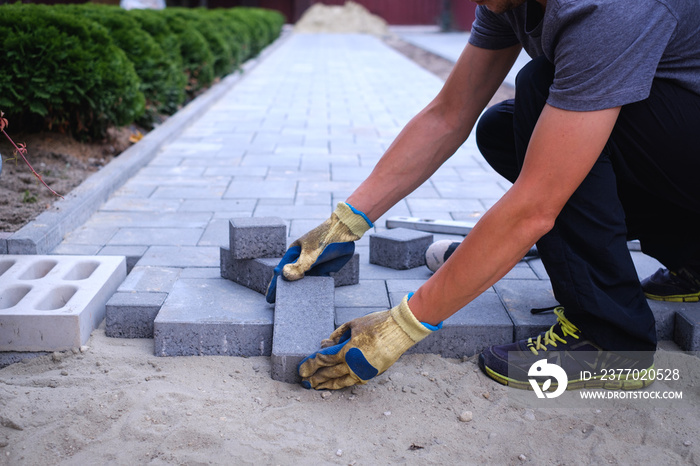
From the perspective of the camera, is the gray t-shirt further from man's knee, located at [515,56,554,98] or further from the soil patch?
the soil patch

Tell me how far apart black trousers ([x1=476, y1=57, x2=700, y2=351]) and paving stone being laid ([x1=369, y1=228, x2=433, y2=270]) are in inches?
33.9

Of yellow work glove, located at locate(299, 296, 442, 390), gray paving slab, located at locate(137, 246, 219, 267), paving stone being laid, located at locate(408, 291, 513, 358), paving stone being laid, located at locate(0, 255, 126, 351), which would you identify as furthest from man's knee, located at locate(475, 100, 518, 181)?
paving stone being laid, located at locate(0, 255, 126, 351)

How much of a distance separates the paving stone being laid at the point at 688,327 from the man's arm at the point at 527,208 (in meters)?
0.92

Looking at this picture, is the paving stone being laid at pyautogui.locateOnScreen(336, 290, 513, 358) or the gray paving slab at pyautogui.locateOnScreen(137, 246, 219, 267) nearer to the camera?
the paving stone being laid at pyautogui.locateOnScreen(336, 290, 513, 358)

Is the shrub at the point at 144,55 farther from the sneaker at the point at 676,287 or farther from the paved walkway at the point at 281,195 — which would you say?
the sneaker at the point at 676,287

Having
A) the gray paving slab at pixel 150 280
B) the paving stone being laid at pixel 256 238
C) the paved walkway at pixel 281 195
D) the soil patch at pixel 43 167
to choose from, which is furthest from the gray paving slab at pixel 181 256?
the soil patch at pixel 43 167

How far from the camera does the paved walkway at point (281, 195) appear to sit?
2.65m

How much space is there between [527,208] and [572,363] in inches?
26.1

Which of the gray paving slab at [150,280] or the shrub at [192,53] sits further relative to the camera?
the shrub at [192,53]

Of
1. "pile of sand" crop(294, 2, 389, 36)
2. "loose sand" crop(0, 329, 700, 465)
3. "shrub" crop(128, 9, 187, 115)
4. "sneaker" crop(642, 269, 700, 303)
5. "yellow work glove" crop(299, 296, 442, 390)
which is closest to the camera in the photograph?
"loose sand" crop(0, 329, 700, 465)

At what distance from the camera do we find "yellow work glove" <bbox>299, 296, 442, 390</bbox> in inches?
75.2

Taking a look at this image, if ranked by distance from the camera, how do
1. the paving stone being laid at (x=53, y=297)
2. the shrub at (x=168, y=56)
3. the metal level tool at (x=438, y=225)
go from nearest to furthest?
1. the paving stone being laid at (x=53, y=297)
2. the metal level tool at (x=438, y=225)
3. the shrub at (x=168, y=56)

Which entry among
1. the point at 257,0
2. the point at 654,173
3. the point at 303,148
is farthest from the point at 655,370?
the point at 257,0

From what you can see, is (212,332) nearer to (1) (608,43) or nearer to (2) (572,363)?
(2) (572,363)
